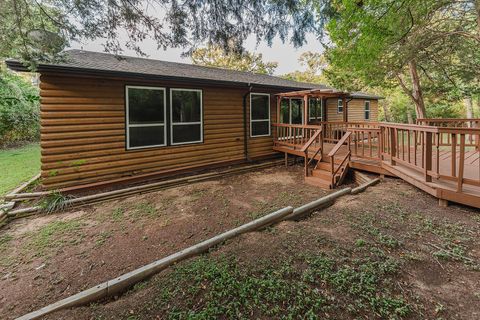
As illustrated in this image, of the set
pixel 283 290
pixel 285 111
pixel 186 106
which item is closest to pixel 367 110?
pixel 285 111

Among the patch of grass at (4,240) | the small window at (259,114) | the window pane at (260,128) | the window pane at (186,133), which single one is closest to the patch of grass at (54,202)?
the patch of grass at (4,240)

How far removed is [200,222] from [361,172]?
4.63 m

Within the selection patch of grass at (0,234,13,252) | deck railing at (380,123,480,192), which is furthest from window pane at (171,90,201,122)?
deck railing at (380,123,480,192)

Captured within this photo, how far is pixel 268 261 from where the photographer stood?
8.96 feet

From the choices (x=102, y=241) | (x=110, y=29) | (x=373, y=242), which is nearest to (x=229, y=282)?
(x=373, y=242)

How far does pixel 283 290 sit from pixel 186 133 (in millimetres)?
6177

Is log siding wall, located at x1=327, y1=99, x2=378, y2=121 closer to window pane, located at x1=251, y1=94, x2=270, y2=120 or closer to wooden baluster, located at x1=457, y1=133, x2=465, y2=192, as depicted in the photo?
window pane, located at x1=251, y1=94, x2=270, y2=120

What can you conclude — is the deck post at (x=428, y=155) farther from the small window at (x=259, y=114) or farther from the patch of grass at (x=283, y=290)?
the small window at (x=259, y=114)

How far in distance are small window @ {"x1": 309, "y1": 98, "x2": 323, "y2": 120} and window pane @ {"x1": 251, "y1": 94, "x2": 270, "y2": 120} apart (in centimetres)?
299

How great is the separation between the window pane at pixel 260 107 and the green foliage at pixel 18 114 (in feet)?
38.4

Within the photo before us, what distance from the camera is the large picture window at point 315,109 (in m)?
11.4

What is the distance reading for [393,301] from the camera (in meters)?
2.09

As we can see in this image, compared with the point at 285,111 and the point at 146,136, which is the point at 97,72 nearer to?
the point at 146,136

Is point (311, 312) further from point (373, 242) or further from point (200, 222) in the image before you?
point (200, 222)
